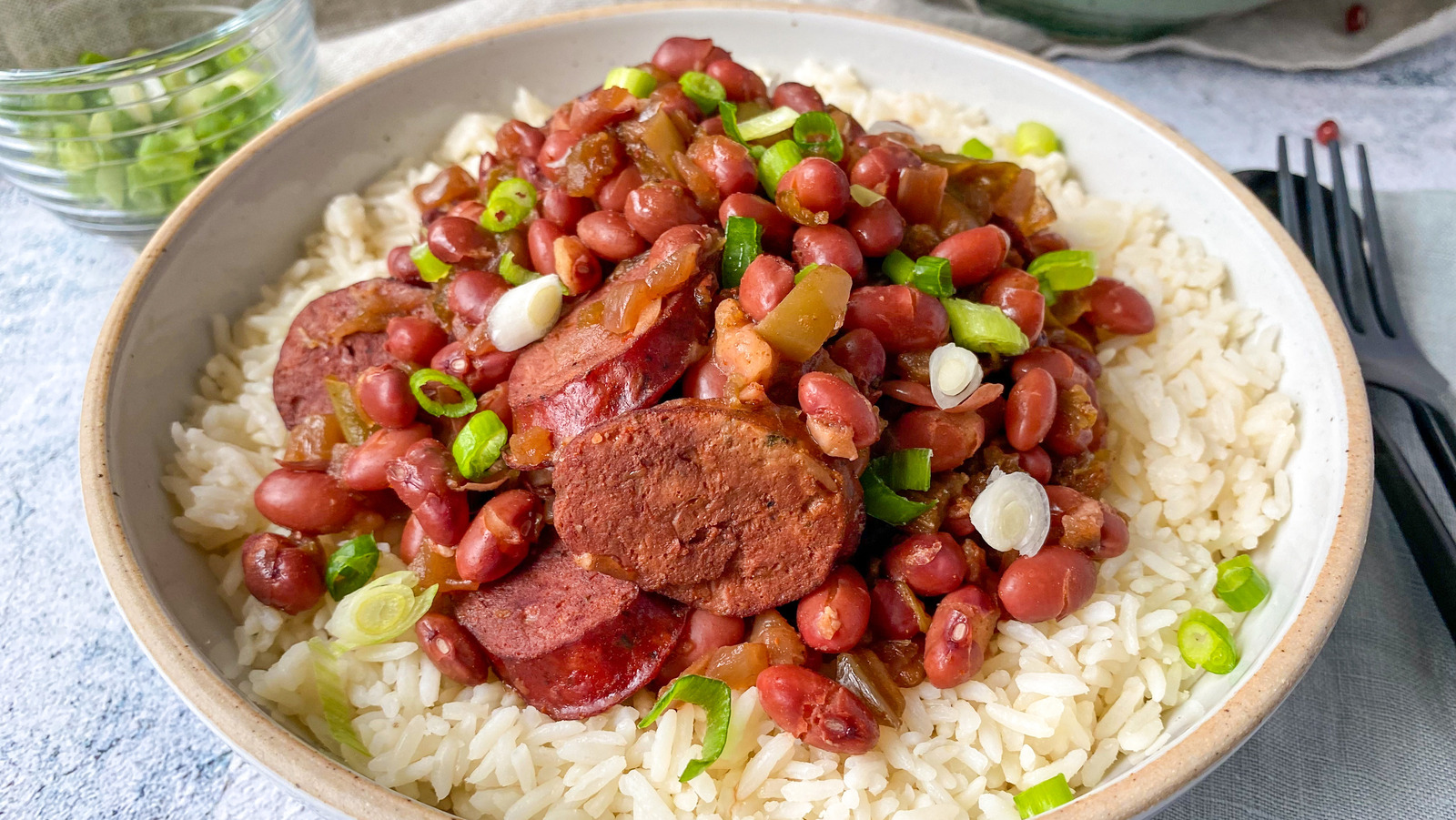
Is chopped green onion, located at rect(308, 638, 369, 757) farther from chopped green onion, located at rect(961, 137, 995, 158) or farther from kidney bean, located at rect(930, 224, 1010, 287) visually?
chopped green onion, located at rect(961, 137, 995, 158)

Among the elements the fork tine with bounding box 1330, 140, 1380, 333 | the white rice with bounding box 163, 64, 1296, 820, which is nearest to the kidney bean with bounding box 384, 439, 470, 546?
the white rice with bounding box 163, 64, 1296, 820

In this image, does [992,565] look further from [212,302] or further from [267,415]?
[212,302]

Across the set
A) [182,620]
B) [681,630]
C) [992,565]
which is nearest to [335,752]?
[182,620]

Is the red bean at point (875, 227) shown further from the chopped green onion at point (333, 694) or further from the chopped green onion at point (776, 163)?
the chopped green onion at point (333, 694)

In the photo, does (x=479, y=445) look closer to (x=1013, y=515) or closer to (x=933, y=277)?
A: (x=933, y=277)

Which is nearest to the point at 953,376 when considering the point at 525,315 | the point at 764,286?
the point at 764,286
